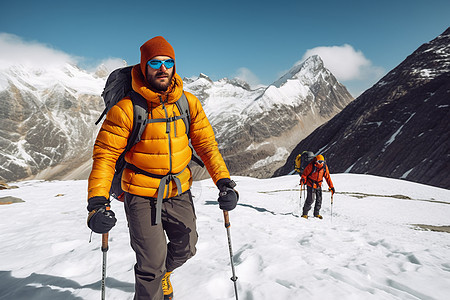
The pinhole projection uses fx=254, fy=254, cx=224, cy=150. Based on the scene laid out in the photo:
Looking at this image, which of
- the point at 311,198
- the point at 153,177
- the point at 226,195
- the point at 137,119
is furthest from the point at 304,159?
the point at 137,119

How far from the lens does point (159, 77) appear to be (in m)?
3.09

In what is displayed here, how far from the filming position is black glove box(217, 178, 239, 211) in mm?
3336

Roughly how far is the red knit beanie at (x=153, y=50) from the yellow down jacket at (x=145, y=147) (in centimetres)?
13

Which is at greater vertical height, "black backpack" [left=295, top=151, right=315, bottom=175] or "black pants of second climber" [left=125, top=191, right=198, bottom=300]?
"black backpack" [left=295, top=151, right=315, bottom=175]

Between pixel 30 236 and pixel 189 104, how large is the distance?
223 inches

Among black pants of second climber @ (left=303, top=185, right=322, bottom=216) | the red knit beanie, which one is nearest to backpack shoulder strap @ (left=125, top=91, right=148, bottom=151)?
the red knit beanie

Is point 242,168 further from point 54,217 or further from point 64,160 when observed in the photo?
point 54,217

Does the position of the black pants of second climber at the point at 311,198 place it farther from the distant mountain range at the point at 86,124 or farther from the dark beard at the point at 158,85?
the distant mountain range at the point at 86,124

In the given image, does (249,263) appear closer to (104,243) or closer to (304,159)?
(104,243)

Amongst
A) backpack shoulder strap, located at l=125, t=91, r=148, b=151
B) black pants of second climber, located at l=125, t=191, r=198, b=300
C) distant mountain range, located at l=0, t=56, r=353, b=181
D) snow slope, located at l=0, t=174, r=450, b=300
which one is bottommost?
snow slope, located at l=0, t=174, r=450, b=300

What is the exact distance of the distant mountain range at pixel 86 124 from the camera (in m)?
138

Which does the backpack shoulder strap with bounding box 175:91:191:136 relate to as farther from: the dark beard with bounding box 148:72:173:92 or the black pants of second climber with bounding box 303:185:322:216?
the black pants of second climber with bounding box 303:185:322:216

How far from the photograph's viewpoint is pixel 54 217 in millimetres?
8234

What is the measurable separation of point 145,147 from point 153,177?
38 cm
